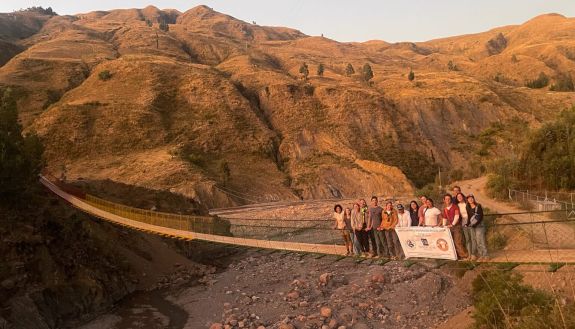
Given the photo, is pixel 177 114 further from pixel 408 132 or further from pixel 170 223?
pixel 170 223

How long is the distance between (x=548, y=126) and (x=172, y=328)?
3806cm

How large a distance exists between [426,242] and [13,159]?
18402 mm

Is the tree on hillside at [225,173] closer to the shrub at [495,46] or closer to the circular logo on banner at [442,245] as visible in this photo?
the circular logo on banner at [442,245]

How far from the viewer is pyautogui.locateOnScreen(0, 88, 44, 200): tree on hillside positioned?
20.0m

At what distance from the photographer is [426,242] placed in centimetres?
1113

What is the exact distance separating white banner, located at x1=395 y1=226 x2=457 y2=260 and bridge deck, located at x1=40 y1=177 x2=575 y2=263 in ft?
3.21

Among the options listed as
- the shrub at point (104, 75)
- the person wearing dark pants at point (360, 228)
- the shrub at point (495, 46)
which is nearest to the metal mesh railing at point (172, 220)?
the person wearing dark pants at point (360, 228)

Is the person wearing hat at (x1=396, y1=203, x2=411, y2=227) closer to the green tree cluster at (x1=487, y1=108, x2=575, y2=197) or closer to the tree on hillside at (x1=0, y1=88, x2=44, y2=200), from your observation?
the tree on hillside at (x1=0, y1=88, x2=44, y2=200)

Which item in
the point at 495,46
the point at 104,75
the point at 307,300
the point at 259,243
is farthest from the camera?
the point at 495,46

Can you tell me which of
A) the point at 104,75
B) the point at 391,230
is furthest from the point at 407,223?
the point at 104,75

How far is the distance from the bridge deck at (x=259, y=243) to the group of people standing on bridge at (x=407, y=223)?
2.14ft

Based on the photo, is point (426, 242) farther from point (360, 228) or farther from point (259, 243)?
point (259, 243)

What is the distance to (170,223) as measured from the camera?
72.9ft

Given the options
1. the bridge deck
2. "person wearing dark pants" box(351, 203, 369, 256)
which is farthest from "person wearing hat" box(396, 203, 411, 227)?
the bridge deck
